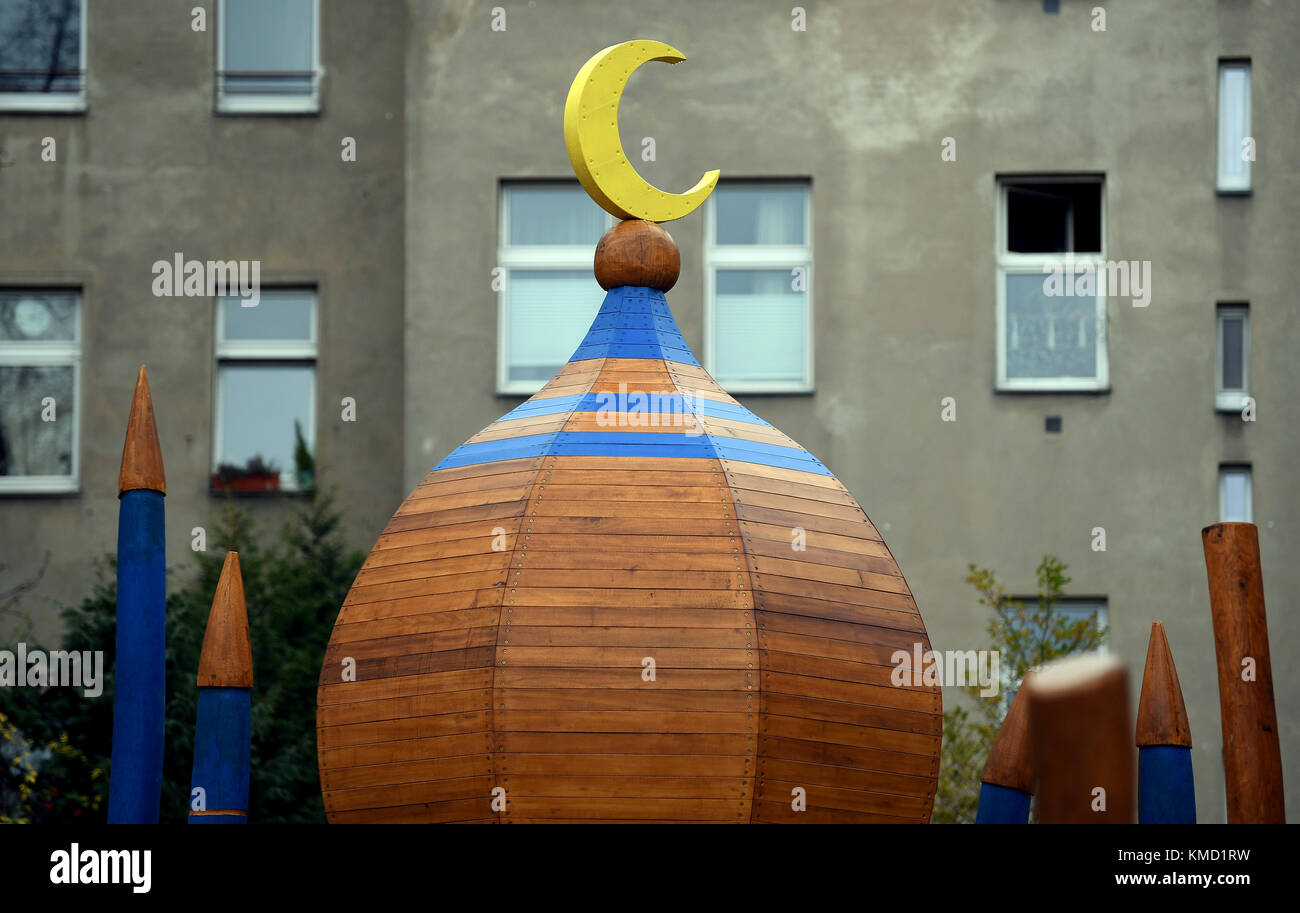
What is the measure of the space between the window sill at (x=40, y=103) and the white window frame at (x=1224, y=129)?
1309cm

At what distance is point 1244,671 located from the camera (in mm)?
11594

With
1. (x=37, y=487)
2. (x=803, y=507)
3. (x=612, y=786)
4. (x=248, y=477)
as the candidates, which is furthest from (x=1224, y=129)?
(x=612, y=786)

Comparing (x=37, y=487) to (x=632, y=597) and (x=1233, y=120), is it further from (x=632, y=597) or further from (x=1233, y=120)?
(x=632, y=597)

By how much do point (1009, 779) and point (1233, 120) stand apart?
13.8 m

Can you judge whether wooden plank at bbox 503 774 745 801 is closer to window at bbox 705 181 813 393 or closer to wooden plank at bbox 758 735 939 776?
wooden plank at bbox 758 735 939 776

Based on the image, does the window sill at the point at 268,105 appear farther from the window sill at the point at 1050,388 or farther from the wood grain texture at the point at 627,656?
the wood grain texture at the point at 627,656

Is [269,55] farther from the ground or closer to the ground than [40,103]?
farther from the ground

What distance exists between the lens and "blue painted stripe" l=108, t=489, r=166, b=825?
1148cm

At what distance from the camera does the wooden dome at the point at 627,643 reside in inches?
410

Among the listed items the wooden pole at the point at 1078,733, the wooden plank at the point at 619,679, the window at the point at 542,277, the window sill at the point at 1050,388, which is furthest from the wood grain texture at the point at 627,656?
the window at the point at 542,277

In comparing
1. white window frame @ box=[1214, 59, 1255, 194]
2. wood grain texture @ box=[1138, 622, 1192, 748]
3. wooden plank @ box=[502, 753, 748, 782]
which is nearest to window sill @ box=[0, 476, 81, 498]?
white window frame @ box=[1214, 59, 1255, 194]

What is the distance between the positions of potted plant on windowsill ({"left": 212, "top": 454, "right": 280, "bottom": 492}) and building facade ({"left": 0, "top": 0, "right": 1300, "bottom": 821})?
195mm

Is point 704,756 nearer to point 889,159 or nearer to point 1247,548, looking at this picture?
point 1247,548
